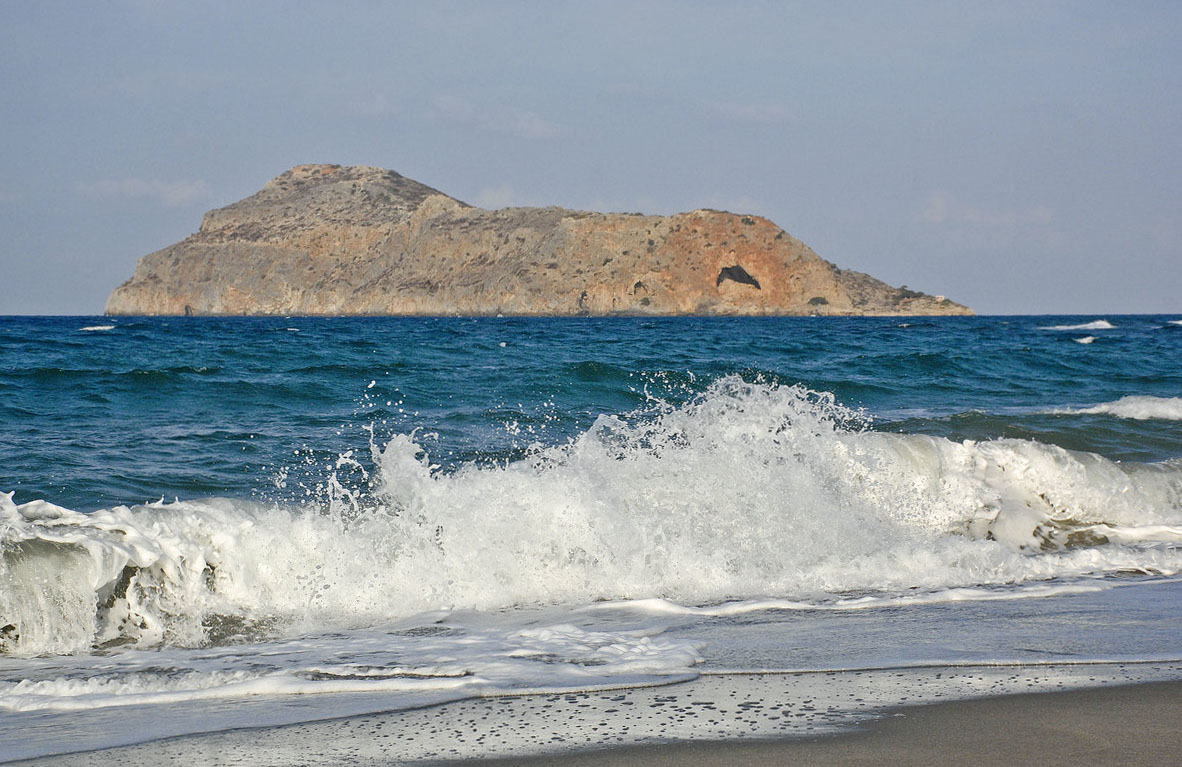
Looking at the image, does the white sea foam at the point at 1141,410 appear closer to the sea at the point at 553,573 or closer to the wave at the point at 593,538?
the sea at the point at 553,573

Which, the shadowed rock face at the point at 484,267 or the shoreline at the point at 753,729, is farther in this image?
the shadowed rock face at the point at 484,267

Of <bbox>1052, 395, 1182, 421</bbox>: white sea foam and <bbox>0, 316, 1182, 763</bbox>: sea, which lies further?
<bbox>1052, 395, 1182, 421</bbox>: white sea foam

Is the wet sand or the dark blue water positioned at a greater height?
the dark blue water

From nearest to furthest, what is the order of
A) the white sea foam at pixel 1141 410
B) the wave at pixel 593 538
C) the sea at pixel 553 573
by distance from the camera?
1. the sea at pixel 553 573
2. the wave at pixel 593 538
3. the white sea foam at pixel 1141 410

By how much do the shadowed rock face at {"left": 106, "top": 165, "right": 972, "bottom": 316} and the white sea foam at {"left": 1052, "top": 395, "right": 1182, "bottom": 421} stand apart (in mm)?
88103

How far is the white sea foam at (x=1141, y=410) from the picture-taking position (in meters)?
12.6

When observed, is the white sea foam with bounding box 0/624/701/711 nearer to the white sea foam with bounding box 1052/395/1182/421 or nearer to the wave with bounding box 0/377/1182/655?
the wave with bounding box 0/377/1182/655

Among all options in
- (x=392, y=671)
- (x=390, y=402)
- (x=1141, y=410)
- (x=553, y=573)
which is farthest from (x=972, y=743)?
(x=1141, y=410)

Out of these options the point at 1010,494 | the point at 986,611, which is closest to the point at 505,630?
the point at 986,611

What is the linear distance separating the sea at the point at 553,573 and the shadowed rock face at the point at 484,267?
93.1 meters

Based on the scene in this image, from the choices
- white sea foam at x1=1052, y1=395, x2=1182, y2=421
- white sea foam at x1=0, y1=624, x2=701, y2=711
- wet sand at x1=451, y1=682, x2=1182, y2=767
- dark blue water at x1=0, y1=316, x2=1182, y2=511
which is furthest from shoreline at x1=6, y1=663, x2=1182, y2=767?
white sea foam at x1=1052, y1=395, x2=1182, y2=421

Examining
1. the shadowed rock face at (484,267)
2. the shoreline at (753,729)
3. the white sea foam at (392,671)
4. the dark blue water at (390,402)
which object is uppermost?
the shadowed rock face at (484,267)

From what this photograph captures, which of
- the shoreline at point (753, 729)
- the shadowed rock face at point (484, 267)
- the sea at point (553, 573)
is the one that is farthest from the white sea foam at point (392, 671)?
the shadowed rock face at point (484, 267)

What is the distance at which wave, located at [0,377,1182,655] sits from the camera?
491 cm
